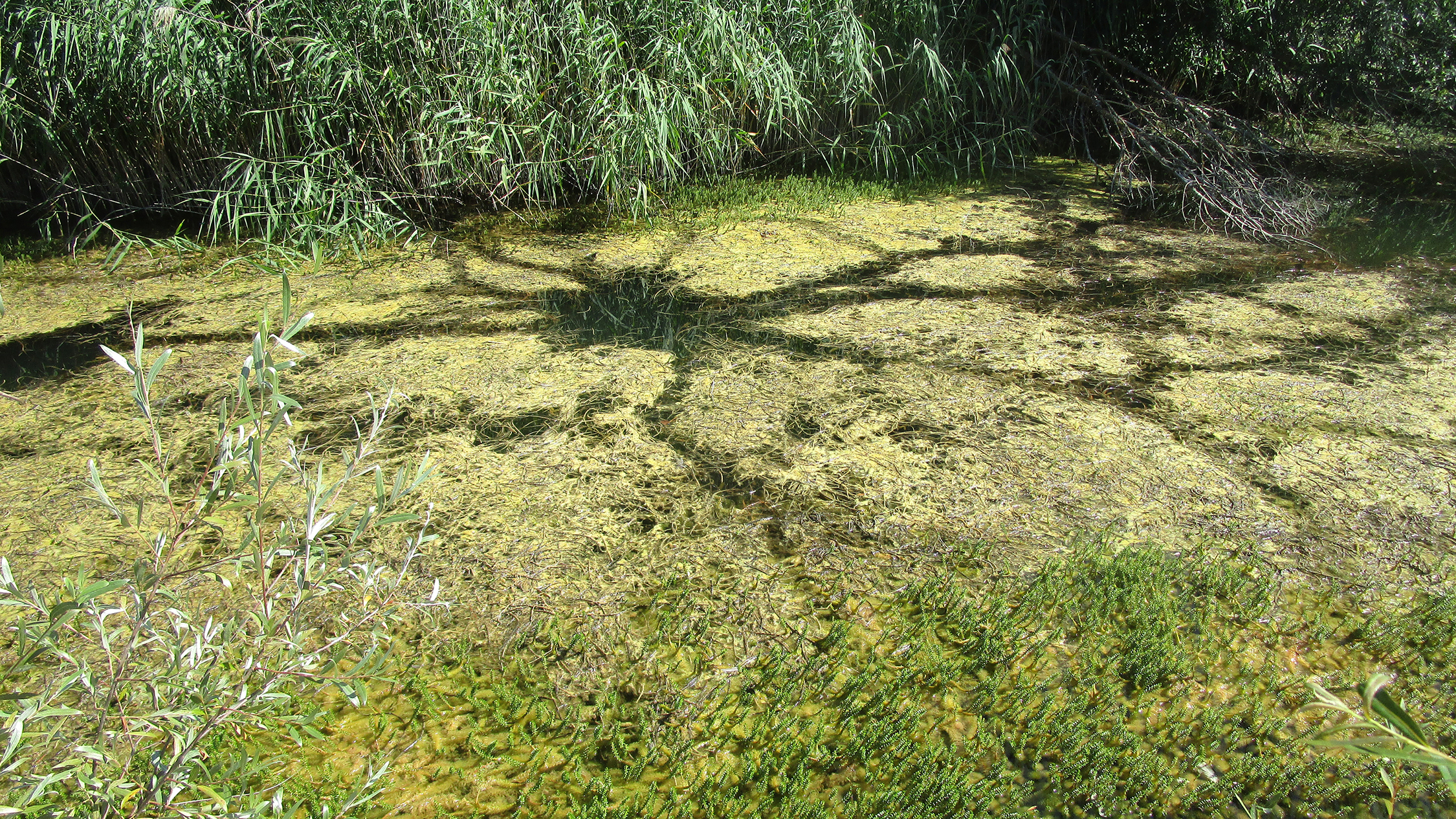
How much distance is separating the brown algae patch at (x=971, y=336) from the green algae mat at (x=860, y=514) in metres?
0.01

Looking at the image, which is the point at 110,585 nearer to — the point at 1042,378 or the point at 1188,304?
the point at 1042,378

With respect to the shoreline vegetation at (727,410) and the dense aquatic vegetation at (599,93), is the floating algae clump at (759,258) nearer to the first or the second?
the shoreline vegetation at (727,410)

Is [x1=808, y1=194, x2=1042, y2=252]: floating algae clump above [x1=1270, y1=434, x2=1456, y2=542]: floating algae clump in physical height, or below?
above

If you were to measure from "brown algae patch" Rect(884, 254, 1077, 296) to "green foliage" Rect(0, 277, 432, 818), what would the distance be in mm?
1882

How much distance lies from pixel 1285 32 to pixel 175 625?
462 centimetres

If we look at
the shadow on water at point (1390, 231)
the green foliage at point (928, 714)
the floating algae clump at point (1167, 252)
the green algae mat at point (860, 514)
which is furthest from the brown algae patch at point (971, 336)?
the shadow on water at point (1390, 231)

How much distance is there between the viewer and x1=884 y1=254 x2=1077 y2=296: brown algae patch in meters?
2.79

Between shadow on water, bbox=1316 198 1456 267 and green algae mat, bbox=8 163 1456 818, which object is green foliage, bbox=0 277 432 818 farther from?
shadow on water, bbox=1316 198 1456 267

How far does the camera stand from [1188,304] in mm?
2646

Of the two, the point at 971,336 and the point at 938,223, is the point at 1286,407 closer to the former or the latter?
the point at 971,336

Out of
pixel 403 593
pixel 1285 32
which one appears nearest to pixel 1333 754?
pixel 403 593

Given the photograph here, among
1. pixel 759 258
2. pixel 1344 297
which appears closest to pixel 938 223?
pixel 759 258

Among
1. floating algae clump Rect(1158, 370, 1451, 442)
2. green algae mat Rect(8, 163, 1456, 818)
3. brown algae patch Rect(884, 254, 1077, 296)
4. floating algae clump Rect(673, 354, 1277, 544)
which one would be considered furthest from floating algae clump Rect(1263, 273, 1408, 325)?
floating algae clump Rect(673, 354, 1277, 544)

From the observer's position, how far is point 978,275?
2898 mm
